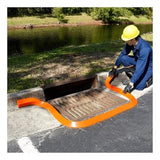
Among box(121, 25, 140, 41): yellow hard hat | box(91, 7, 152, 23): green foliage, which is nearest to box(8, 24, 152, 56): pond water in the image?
box(121, 25, 140, 41): yellow hard hat

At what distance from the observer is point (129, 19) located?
36375 millimetres

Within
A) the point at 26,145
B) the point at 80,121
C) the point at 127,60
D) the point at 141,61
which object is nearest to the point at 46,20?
the point at 127,60

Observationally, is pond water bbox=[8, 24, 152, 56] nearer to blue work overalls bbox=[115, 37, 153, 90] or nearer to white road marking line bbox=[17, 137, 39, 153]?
blue work overalls bbox=[115, 37, 153, 90]

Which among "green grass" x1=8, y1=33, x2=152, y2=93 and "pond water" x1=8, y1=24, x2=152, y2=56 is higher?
"pond water" x1=8, y1=24, x2=152, y2=56

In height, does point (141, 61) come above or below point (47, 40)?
below

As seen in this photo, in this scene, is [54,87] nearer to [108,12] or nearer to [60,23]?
[60,23]

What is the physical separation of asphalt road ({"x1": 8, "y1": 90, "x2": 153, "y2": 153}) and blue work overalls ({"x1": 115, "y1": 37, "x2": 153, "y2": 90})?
111cm

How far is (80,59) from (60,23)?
2438 centimetres

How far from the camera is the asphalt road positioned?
2.77 metres

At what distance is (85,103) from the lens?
13.2ft

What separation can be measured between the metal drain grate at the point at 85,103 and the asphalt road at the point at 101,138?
0.37 metres

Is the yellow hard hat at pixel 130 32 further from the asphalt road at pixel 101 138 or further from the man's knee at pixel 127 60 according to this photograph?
the asphalt road at pixel 101 138

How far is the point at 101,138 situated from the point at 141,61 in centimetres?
201

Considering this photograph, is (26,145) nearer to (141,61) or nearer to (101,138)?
(101,138)
